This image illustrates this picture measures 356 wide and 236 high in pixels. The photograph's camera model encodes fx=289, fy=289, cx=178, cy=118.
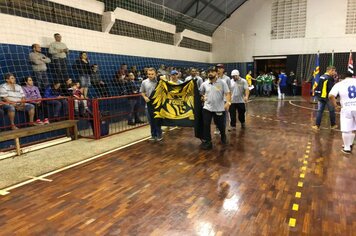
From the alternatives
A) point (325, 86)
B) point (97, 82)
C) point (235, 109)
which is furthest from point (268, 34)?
point (97, 82)

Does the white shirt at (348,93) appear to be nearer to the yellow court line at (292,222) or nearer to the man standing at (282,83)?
the yellow court line at (292,222)

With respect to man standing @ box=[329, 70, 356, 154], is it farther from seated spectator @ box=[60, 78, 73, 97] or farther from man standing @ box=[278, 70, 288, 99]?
A: man standing @ box=[278, 70, 288, 99]

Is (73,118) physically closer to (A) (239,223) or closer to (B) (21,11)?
(B) (21,11)

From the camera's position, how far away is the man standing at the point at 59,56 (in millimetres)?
7855

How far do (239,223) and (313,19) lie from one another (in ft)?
60.3

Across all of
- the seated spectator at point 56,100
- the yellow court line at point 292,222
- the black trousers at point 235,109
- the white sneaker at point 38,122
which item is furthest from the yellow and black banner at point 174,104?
the yellow court line at point 292,222

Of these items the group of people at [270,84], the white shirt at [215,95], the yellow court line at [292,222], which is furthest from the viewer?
the group of people at [270,84]

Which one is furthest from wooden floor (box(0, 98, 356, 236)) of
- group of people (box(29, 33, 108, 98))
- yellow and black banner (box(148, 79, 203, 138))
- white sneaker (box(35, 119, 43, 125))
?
group of people (box(29, 33, 108, 98))

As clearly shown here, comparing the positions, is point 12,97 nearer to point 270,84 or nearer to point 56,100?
point 56,100

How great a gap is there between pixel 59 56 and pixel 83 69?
33.3 inches

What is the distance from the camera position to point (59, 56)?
793 centimetres

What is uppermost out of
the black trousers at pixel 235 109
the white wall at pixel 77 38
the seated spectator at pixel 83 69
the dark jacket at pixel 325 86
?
the white wall at pixel 77 38

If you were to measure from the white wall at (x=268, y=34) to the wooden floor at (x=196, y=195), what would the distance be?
14.4 metres

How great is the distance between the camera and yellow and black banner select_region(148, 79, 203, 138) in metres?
6.54
